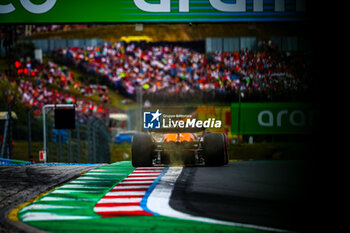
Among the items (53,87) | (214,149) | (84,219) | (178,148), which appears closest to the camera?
(84,219)

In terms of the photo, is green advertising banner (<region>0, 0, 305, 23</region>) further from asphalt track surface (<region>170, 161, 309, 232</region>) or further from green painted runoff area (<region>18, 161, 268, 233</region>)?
green painted runoff area (<region>18, 161, 268, 233</region>)

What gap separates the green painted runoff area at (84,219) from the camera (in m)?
5.19

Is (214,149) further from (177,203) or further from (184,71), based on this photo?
(184,71)

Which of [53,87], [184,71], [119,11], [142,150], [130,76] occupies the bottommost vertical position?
[142,150]

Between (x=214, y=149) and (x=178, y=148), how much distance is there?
753mm

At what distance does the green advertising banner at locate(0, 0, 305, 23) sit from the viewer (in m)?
11.1

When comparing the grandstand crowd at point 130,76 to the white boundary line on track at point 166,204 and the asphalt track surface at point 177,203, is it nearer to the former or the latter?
the asphalt track surface at point 177,203

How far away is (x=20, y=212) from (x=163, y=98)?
15857 mm

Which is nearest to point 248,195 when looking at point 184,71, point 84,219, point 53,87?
point 84,219

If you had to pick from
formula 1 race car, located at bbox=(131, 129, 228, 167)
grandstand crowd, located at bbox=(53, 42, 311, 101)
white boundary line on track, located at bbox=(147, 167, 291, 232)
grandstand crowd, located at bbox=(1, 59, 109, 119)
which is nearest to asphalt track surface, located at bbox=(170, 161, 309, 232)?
white boundary line on track, located at bbox=(147, 167, 291, 232)

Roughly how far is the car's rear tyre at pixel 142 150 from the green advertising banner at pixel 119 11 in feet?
7.94

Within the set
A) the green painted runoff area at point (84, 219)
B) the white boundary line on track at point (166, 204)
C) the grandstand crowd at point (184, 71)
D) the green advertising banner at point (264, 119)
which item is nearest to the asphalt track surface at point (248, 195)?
the white boundary line on track at point (166, 204)

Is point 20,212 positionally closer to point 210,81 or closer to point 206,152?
point 206,152

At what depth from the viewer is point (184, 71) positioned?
30.6m
